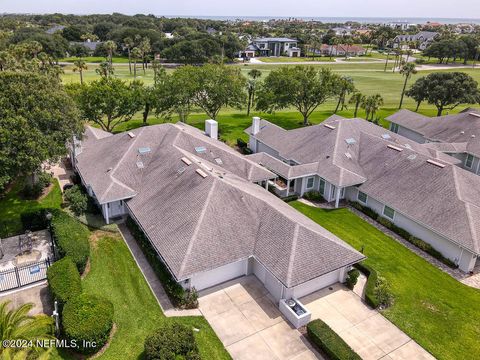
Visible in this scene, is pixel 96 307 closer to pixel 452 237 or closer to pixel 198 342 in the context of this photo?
pixel 198 342

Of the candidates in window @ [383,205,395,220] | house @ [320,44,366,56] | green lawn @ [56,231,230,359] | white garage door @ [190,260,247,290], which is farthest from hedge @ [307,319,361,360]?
house @ [320,44,366,56]

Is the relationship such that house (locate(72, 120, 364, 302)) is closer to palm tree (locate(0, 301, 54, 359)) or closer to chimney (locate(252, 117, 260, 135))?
palm tree (locate(0, 301, 54, 359))

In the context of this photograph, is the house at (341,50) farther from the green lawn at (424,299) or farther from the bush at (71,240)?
the bush at (71,240)

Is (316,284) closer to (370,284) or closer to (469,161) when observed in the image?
(370,284)

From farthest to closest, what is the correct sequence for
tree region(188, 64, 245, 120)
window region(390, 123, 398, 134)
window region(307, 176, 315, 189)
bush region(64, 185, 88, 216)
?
window region(390, 123, 398, 134) < tree region(188, 64, 245, 120) < window region(307, 176, 315, 189) < bush region(64, 185, 88, 216)

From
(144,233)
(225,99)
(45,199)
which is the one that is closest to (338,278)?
(144,233)
